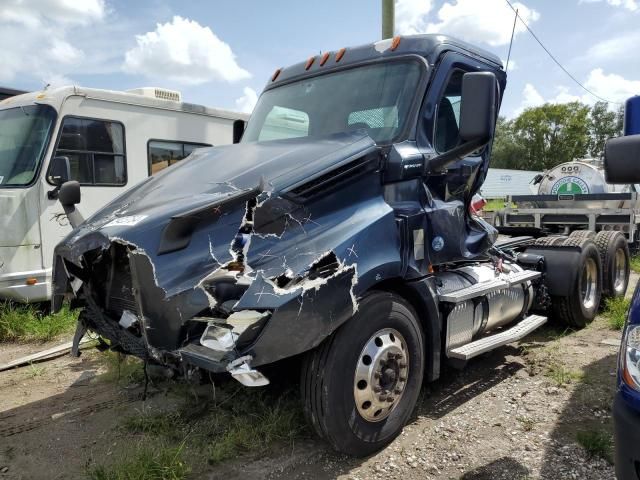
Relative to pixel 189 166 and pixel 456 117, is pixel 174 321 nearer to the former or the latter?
pixel 189 166

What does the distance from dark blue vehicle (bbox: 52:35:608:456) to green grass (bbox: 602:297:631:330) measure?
227 centimetres

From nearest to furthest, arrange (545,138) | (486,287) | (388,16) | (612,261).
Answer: (486,287)
(612,261)
(388,16)
(545,138)

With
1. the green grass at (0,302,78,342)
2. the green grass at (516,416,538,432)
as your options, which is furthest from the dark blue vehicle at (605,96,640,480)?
the green grass at (0,302,78,342)

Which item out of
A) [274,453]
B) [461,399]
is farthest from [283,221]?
[461,399]

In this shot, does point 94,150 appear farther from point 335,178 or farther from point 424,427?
point 424,427

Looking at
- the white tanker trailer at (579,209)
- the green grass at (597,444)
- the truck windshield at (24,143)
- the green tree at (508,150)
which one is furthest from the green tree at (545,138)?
the green grass at (597,444)

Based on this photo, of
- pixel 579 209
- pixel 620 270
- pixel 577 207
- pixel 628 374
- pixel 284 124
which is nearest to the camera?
pixel 628 374

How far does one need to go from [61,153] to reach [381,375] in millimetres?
5394

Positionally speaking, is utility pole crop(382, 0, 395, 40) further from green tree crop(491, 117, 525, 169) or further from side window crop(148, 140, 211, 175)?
green tree crop(491, 117, 525, 169)

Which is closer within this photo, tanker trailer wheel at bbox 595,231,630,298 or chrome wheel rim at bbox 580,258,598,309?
chrome wheel rim at bbox 580,258,598,309

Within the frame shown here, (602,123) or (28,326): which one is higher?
(602,123)

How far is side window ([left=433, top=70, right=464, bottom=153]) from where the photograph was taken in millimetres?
3908

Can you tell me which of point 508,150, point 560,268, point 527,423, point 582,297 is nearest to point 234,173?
point 527,423

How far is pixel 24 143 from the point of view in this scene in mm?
6676
